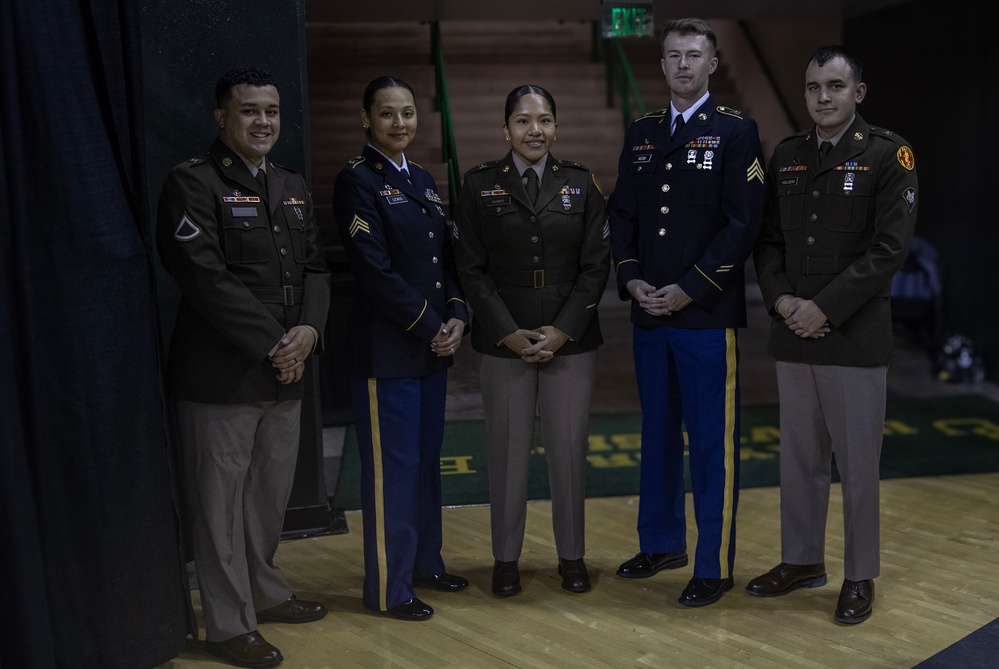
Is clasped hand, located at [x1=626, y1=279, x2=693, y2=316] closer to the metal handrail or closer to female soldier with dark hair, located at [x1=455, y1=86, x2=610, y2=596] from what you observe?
female soldier with dark hair, located at [x1=455, y1=86, x2=610, y2=596]

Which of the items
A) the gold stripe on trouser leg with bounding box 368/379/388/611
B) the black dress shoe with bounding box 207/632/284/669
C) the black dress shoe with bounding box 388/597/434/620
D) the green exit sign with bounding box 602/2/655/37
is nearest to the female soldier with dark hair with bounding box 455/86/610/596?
the black dress shoe with bounding box 388/597/434/620

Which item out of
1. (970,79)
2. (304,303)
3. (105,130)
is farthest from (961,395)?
(105,130)

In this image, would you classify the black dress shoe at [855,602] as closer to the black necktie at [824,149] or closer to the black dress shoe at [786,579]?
the black dress shoe at [786,579]

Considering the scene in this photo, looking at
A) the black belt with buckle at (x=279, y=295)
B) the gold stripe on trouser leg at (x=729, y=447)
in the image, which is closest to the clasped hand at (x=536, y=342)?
the gold stripe on trouser leg at (x=729, y=447)

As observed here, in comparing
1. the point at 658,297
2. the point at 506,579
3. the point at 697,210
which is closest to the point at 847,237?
the point at 697,210

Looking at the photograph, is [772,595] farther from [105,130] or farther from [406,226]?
[105,130]

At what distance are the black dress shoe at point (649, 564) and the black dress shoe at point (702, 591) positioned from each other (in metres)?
0.22

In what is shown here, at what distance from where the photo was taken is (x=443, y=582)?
143 inches

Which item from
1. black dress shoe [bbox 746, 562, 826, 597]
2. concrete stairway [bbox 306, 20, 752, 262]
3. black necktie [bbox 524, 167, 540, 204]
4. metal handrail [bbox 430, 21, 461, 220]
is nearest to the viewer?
black necktie [bbox 524, 167, 540, 204]

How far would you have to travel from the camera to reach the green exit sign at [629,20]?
18.2 feet

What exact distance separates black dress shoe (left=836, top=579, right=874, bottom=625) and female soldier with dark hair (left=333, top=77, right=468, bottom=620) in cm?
130

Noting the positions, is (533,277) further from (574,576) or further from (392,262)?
(574,576)

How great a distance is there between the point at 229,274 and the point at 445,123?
318 centimetres

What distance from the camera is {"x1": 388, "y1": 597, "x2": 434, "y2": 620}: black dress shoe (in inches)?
133
